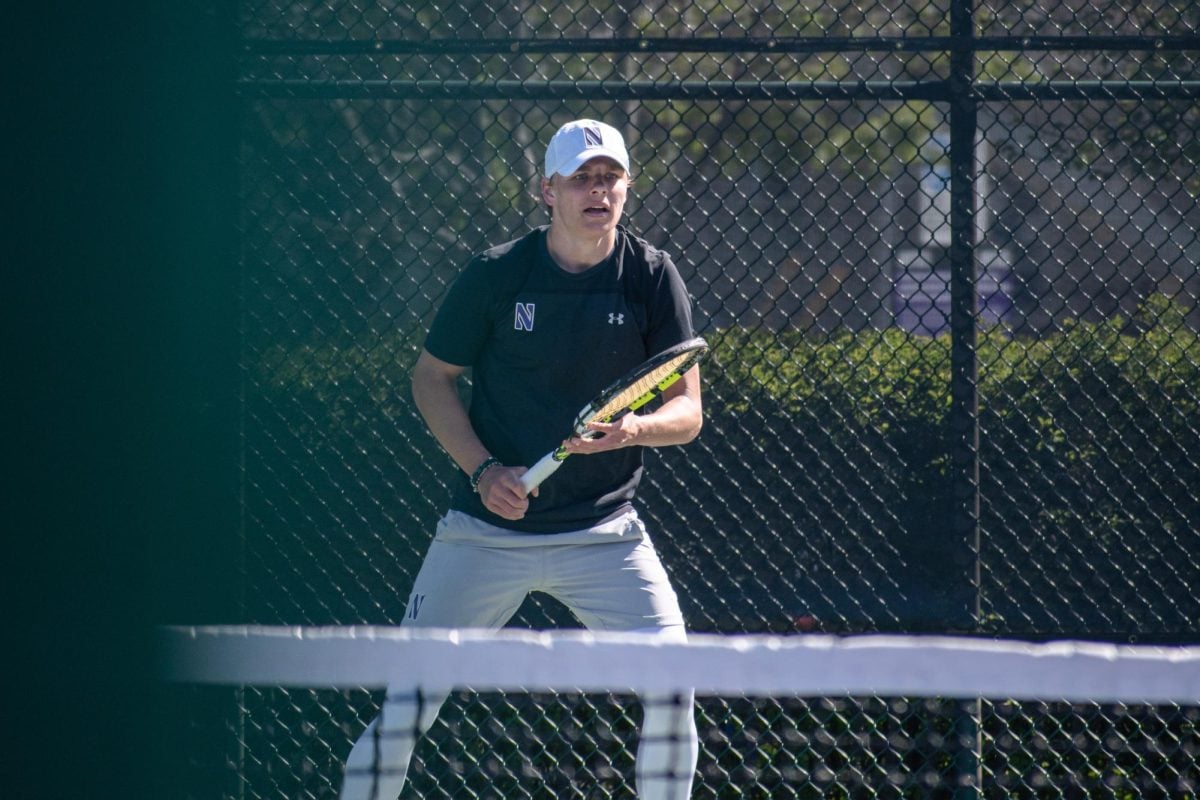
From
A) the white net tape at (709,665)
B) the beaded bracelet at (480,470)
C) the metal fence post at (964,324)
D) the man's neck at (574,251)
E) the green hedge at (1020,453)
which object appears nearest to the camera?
the white net tape at (709,665)

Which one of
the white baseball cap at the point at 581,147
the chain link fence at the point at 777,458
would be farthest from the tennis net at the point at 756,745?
the white baseball cap at the point at 581,147

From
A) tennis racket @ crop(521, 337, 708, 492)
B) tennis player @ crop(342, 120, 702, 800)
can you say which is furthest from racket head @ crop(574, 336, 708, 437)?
tennis player @ crop(342, 120, 702, 800)

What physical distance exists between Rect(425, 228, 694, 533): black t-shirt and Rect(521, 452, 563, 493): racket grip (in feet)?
0.56

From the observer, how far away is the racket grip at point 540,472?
107 inches

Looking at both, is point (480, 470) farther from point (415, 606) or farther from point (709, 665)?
point (709, 665)

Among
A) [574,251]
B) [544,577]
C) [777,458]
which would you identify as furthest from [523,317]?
[777,458]

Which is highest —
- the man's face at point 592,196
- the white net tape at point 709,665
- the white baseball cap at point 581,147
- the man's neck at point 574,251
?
the white baseball cap at point 581,147

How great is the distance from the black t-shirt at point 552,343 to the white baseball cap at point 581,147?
0.20m

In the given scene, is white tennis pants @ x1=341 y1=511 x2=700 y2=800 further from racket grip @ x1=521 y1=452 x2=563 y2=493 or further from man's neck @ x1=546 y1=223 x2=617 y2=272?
man's neck @ x1=546 y1=223 x2=617 y2=272

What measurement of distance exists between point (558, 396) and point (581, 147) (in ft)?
1.75

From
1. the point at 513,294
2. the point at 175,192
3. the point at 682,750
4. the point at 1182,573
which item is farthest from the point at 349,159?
the point at 1182,573

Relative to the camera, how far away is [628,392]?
2.68 metres

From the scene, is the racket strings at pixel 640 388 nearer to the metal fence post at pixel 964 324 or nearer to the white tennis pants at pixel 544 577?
the white tennis pants at pixel 544 577

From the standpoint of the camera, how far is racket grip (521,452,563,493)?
273 cm
